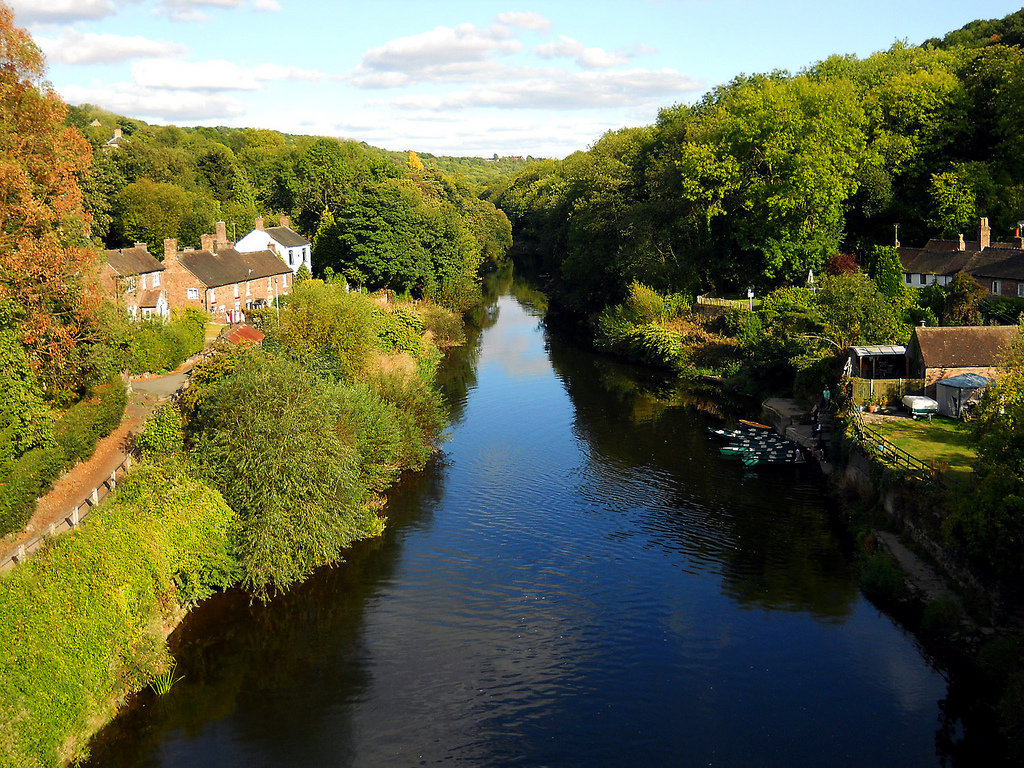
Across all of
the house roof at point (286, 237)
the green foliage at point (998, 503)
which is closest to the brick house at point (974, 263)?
the green foliage at point (998, 503)

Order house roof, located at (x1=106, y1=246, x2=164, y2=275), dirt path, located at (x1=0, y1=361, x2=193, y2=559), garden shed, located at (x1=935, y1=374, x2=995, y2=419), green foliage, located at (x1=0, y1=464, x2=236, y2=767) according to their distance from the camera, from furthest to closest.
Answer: house roof, located at (x1=106, y1=246, x2=164, y2=275) → garden shed, located at (x1=935, y1=374, x2=995, y2=419) → dirt path, located at (x1=0, y1=361, x2=193, y2=559) → green foliage, located at (x1=0, y1=464, x2=236, y2=767)

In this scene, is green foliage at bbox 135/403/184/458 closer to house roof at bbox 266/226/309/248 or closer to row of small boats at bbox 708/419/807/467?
row of small boats at bbox 708/419/807/467

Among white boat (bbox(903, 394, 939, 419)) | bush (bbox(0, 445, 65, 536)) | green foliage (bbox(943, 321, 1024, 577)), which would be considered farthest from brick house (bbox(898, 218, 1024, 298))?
bush (bbox(0, 445, 65, 536))

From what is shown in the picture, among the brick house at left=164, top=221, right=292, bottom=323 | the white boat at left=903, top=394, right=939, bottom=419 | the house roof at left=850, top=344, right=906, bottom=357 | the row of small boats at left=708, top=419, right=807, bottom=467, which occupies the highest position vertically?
the brick house at left=164, top=221, right=292, bottom=323

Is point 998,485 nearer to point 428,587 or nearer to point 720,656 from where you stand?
point 720,656

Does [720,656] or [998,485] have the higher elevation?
[998,485]

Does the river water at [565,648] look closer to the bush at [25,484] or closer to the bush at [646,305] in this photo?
the bush at [25,484]

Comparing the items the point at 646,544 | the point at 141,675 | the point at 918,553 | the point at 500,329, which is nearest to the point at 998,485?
the point at 918,553
